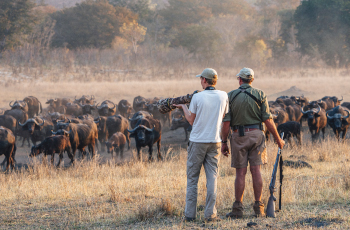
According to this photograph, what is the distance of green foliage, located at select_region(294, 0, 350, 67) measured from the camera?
1706 inches

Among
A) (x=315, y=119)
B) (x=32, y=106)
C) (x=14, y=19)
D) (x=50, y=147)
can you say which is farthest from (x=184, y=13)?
(x=50, y=147)

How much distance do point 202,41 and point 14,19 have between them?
71.6 feet

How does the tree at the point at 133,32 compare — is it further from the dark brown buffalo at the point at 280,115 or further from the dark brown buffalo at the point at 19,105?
the dark brown buffalo at the point at 280,115

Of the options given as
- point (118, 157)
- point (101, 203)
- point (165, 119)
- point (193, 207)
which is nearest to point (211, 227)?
point (193, 207)

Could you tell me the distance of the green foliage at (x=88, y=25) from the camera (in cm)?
4888

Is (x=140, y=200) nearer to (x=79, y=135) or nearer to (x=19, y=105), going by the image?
(x=79, y=135)

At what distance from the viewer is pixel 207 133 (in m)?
5.36

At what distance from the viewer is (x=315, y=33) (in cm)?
4572

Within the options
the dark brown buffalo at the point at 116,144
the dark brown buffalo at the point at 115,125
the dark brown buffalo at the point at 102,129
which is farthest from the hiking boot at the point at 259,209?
the dark brown buffalo at the point at 102,129

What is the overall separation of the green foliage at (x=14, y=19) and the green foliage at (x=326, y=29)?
3064 centimetres

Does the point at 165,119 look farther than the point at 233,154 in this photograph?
Yes

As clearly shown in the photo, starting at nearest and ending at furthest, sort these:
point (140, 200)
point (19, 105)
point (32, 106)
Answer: point (140, 200) < point (19, 105) < point (32, 106)

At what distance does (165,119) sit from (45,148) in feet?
34.3

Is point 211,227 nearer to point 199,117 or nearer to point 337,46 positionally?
point 199,117
